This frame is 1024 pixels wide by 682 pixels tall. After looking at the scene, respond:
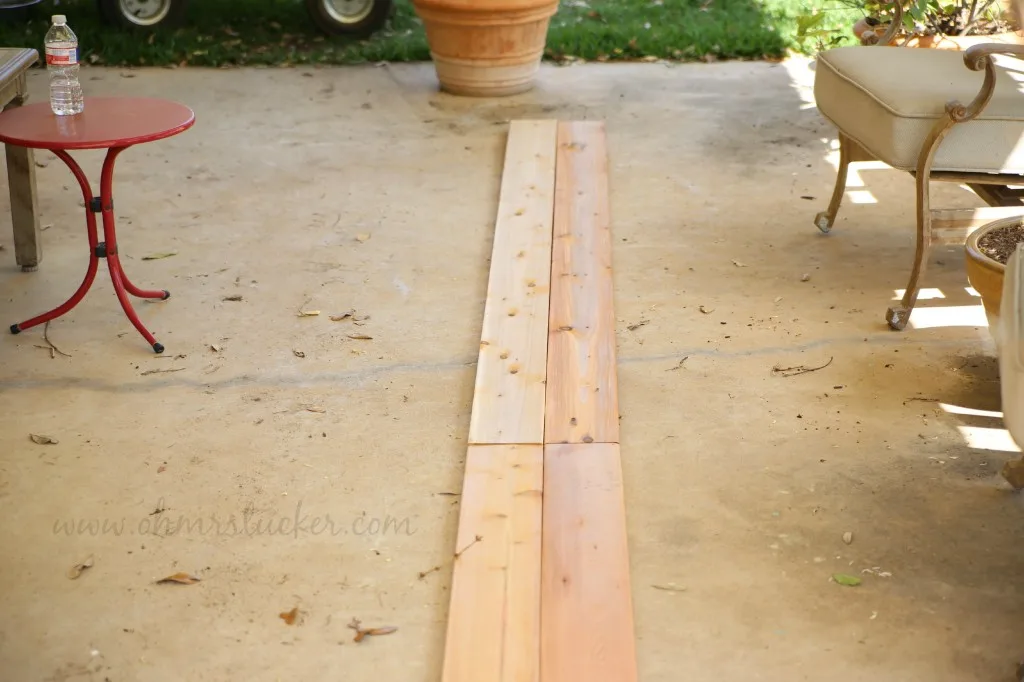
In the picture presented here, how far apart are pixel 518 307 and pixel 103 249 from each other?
1228 mm

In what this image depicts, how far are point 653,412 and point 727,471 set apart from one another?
1.05 ft

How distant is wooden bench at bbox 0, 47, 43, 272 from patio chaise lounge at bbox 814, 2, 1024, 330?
257 cm

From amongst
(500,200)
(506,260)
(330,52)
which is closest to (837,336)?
(506,260)

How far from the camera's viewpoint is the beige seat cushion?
3262 mm

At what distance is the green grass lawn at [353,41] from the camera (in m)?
6.38

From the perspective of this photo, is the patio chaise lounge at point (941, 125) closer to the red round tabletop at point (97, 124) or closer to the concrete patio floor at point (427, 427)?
the concrete patio floor at point (427, 427)

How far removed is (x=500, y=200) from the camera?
14.0 ft

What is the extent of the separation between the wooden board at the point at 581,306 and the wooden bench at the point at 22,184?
1.72 metres

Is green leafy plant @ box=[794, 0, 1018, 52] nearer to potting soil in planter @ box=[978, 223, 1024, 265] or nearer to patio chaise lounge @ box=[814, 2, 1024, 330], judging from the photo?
patio chaise lounge @ box=[814, 2, 1024, 330]

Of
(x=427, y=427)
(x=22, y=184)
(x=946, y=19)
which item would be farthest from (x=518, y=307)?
(x=946, y=19)

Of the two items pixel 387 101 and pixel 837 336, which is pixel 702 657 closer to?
pixel 837 336

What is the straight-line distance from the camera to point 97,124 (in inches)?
120

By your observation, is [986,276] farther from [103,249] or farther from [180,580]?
[103,249]

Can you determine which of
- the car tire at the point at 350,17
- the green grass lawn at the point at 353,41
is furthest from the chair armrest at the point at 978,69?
the car tire at the point at 350,17
